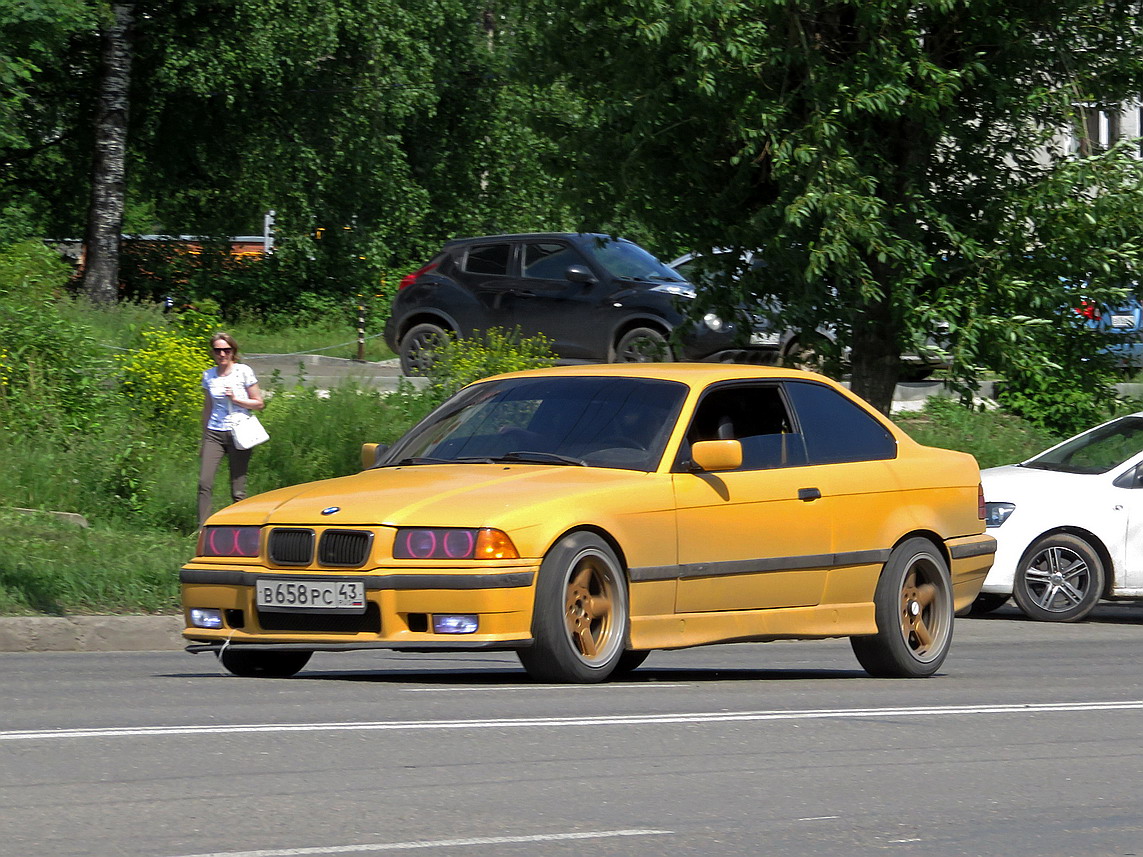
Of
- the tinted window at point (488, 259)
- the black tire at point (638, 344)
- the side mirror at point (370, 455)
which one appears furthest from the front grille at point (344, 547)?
the tinted window at point (488, 259)

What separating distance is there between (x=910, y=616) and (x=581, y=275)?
41.7ft

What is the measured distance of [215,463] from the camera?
48.5 feet

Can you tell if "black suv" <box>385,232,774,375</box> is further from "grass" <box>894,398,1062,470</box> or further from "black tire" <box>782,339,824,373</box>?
"black tire" <box>782,339,824,373</box>

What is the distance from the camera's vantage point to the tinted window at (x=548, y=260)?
22672mm

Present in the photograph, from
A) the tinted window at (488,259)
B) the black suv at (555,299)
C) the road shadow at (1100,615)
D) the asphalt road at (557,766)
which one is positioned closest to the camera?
the asphalt road at (557,766)

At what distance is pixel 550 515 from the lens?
8461mm

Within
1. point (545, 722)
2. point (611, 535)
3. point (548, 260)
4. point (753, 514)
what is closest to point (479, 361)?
point (548, 260)

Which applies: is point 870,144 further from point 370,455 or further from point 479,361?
point 370,455

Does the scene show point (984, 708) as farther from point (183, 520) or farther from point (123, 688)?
point (183, 520)

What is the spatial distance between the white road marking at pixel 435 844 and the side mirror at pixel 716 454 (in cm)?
377

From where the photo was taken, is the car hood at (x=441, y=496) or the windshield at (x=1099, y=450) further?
the windshield at (x=1099, y=450)

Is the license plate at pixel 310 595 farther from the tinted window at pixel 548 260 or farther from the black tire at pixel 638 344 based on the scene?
the tinted window at pixel 548 260

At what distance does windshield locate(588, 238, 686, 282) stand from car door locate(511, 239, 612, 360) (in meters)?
0.23

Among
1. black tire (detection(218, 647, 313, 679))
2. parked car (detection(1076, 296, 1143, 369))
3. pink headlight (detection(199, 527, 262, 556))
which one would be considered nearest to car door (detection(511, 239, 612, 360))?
parked car (detection(1076, 296, 1143, 369))
